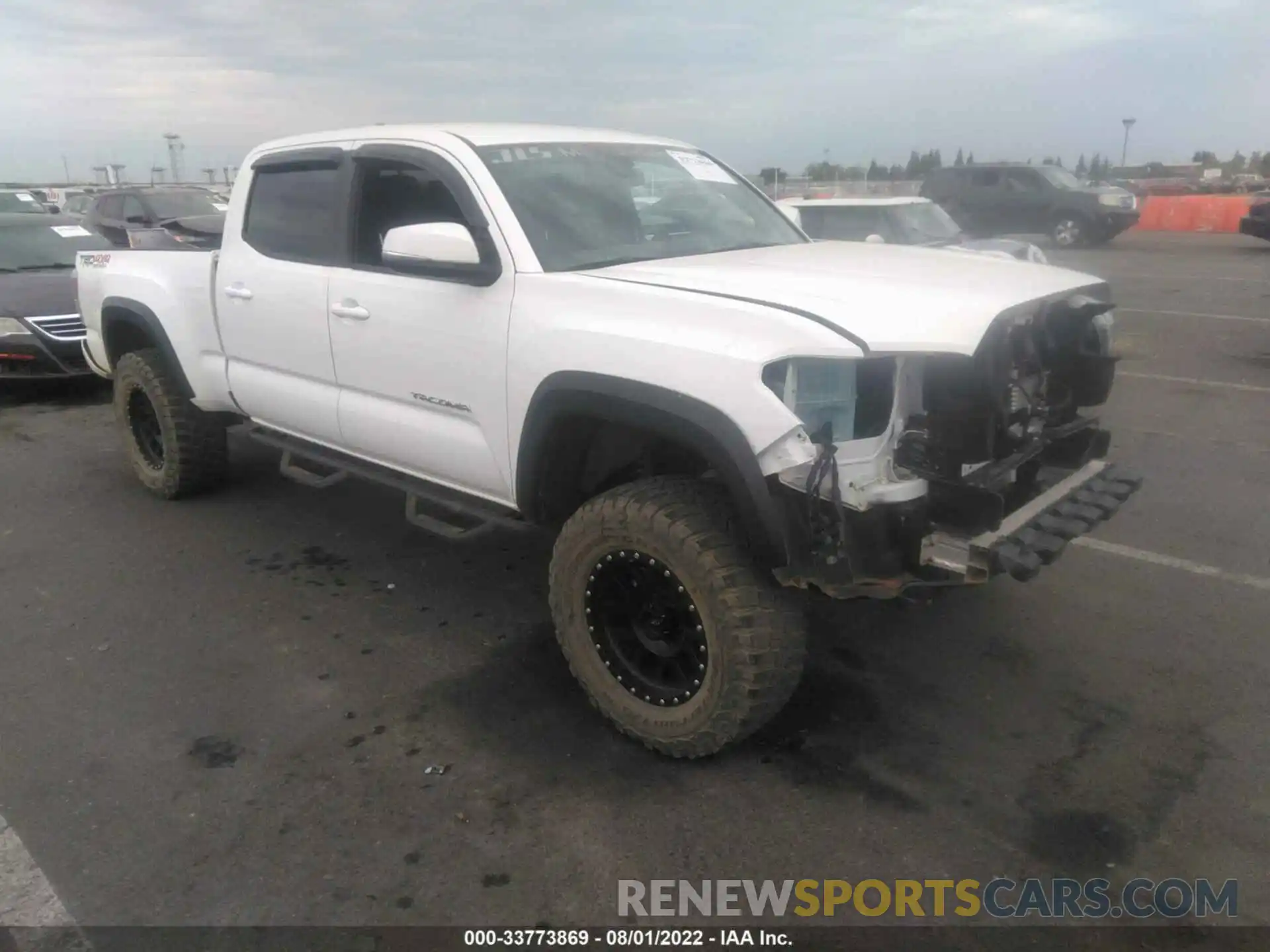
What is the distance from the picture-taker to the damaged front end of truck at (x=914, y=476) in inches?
111

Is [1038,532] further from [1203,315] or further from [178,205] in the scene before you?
[178,205]

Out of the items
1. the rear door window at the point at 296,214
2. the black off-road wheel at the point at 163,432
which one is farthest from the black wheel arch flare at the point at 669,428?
the black off-road wheel at the point at 163,432

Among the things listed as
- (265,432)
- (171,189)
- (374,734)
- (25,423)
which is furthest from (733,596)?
(171,189)

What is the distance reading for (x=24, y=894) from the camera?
2750 millimetres

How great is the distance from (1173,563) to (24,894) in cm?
471

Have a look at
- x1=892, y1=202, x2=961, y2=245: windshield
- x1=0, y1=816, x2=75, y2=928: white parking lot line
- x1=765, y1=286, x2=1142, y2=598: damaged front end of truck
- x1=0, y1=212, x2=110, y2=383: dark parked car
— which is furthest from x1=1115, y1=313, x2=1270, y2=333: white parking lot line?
x1=0, y1=816, x2=75, y2=928: white parking lot line

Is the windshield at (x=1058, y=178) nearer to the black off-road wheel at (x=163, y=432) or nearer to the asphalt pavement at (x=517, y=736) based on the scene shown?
the asphalt pavement at (x=517, y=736)

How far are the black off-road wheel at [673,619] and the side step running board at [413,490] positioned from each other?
51 cm

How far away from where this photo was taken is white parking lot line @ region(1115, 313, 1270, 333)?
1203 centimetres

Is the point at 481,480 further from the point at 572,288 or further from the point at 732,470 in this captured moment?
the point at 732,470

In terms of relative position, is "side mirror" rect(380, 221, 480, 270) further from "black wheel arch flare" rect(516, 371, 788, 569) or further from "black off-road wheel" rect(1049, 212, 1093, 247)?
"black off-road wheel" rect(1049, 212, 1093, 247)

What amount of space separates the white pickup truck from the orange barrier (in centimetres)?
2568

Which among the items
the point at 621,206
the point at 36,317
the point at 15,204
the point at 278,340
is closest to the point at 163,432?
the point at 278,340

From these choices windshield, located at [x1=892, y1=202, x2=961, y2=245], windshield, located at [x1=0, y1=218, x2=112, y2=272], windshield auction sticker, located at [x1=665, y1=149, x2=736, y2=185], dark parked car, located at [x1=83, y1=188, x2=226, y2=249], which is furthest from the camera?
dark parked car, located at [x1=83, y1=188, x2=226, y2=249]
